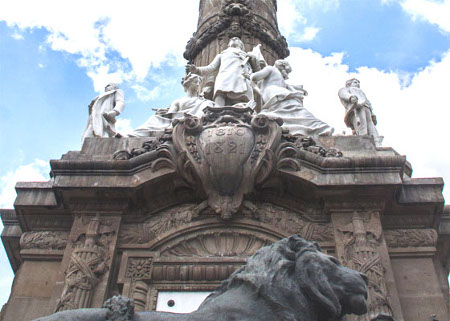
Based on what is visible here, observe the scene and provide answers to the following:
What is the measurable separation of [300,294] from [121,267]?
148 inches

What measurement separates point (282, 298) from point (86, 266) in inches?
146

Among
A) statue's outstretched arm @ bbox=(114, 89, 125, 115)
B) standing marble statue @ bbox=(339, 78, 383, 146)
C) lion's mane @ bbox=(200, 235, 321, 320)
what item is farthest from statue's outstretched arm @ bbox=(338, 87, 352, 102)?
lion's mane @ bbox=(200, 235, 321, 320)

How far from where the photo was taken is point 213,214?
709 cm

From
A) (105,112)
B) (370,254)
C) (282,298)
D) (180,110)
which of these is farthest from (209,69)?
(282,298)

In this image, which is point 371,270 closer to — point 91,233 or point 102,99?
point 91,233

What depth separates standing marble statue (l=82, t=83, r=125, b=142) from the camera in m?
9.39

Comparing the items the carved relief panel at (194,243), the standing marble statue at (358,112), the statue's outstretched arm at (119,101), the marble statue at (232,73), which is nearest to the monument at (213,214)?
the carved relief panel at (194,243)

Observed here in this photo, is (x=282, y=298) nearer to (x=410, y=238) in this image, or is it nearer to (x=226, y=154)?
(x=226, y=154)

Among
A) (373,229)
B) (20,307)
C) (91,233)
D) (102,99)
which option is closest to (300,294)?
(373,229)

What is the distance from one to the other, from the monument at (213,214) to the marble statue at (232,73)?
2.80 meters

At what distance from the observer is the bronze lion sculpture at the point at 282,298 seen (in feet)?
10.4

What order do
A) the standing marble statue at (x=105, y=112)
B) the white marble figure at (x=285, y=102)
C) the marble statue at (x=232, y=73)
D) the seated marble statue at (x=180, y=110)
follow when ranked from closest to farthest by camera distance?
the white marble figure at (x=285, y=102), the seated marble statue at (x=180, y=110), the standing marble statue at (x=105, y=112), the marble statue at (x=232, y=73)

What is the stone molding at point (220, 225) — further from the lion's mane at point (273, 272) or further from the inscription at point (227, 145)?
the lion's mane at point (273, 272)

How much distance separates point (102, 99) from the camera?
9992 millimetres
